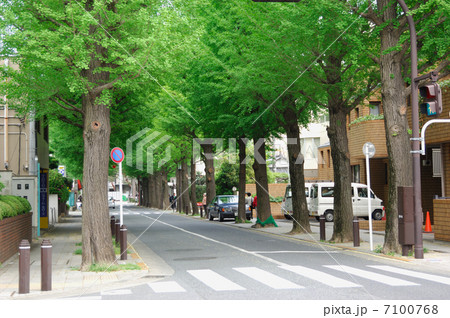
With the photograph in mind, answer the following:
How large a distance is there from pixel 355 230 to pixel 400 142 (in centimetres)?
351

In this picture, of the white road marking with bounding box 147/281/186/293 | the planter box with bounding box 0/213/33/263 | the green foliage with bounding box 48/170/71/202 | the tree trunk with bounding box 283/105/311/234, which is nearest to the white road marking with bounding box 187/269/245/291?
the white road marking with bounding box 147/281/186/293

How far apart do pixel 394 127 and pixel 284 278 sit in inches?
245

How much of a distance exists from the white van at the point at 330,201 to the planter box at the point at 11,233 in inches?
699

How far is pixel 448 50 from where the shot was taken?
1500 centimetres

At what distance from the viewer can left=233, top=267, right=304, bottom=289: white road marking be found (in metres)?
9.69

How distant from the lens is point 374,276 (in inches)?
424

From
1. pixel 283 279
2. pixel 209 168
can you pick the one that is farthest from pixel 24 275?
pixel 209 168

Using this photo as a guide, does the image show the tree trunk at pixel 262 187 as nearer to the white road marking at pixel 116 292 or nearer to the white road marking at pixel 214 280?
the white road marking at pixel 214 280

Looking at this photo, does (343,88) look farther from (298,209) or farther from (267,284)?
(267,284)

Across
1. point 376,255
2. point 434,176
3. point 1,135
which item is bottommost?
point 376,255

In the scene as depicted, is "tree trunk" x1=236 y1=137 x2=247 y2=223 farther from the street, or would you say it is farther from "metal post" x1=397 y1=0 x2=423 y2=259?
"metal post" x1=397 y1=0 x2=423 y2=259

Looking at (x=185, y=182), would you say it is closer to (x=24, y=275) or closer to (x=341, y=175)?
(x=341, y=175)

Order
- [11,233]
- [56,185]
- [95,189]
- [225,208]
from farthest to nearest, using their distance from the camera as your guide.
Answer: [56,185] → [225,208] → [11,233] → [95,189]

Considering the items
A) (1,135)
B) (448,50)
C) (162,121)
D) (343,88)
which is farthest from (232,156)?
(448,50)
